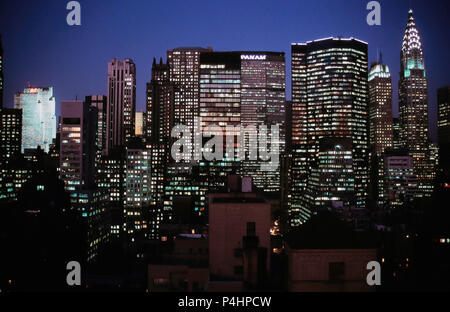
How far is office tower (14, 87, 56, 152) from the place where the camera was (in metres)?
81.4

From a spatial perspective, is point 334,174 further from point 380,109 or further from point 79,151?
point 380,109

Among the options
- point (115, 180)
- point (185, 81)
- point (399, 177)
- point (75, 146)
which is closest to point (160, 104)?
point (185, 81)

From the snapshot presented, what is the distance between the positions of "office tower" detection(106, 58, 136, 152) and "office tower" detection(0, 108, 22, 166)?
112 feet

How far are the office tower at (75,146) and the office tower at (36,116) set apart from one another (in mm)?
32589

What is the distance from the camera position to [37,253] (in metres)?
23.6

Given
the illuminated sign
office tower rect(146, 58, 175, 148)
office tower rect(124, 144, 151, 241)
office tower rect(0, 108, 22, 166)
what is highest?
the illuminated sign

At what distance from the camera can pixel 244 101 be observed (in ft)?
311

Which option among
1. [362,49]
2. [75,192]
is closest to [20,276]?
[75,192]

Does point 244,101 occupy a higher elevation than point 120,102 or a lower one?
lower

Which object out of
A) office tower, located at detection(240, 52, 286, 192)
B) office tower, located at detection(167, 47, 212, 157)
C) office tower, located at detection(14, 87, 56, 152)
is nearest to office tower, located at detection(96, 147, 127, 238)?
office tower, located at detection(14, 87, 56, 152)

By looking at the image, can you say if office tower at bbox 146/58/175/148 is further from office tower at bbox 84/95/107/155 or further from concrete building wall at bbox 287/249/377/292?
concrete building wall at bbox 287/249/377/292

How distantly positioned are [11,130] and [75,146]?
28.0m
